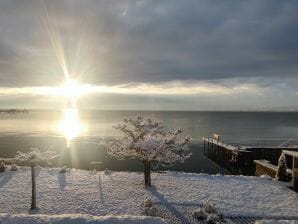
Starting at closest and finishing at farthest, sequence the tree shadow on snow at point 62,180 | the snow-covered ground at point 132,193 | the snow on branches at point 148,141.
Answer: the snow-covered ground at point 132,193 → the tree shadow on snow at point 62,180 → the snow on branches at point 148,141

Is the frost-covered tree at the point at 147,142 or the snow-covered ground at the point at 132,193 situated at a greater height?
the frost-covered tree at the point at 147,142

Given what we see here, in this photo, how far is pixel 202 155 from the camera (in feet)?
208

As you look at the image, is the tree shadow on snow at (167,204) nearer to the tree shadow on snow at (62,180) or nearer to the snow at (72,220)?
the snow at (72,220)

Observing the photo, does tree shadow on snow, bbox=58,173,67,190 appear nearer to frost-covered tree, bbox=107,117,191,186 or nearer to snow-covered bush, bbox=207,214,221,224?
frost-covered tree, bbox=107,117,191,186

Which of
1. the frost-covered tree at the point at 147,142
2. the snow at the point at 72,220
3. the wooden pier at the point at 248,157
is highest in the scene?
the frost-covered tree at the point at 147,142

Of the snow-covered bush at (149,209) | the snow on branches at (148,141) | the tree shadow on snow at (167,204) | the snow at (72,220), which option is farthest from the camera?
the snow on branches at (148,141)

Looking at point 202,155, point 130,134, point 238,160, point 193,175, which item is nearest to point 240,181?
point 193,175

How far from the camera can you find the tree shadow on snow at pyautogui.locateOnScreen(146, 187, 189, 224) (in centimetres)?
1781

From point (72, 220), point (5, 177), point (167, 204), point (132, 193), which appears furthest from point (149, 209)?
point (5, 177)

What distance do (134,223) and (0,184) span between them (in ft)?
46.4

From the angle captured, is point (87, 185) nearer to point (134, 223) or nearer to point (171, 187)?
point (171, 187)

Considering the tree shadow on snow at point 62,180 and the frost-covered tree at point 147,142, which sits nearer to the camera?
the tree shadow on snow at point 62,180

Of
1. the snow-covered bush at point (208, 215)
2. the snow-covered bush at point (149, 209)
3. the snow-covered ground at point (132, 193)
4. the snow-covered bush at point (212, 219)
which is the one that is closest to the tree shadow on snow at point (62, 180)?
the snow-covered ground at point (132, 193)

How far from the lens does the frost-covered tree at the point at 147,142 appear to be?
2419 centimetres
